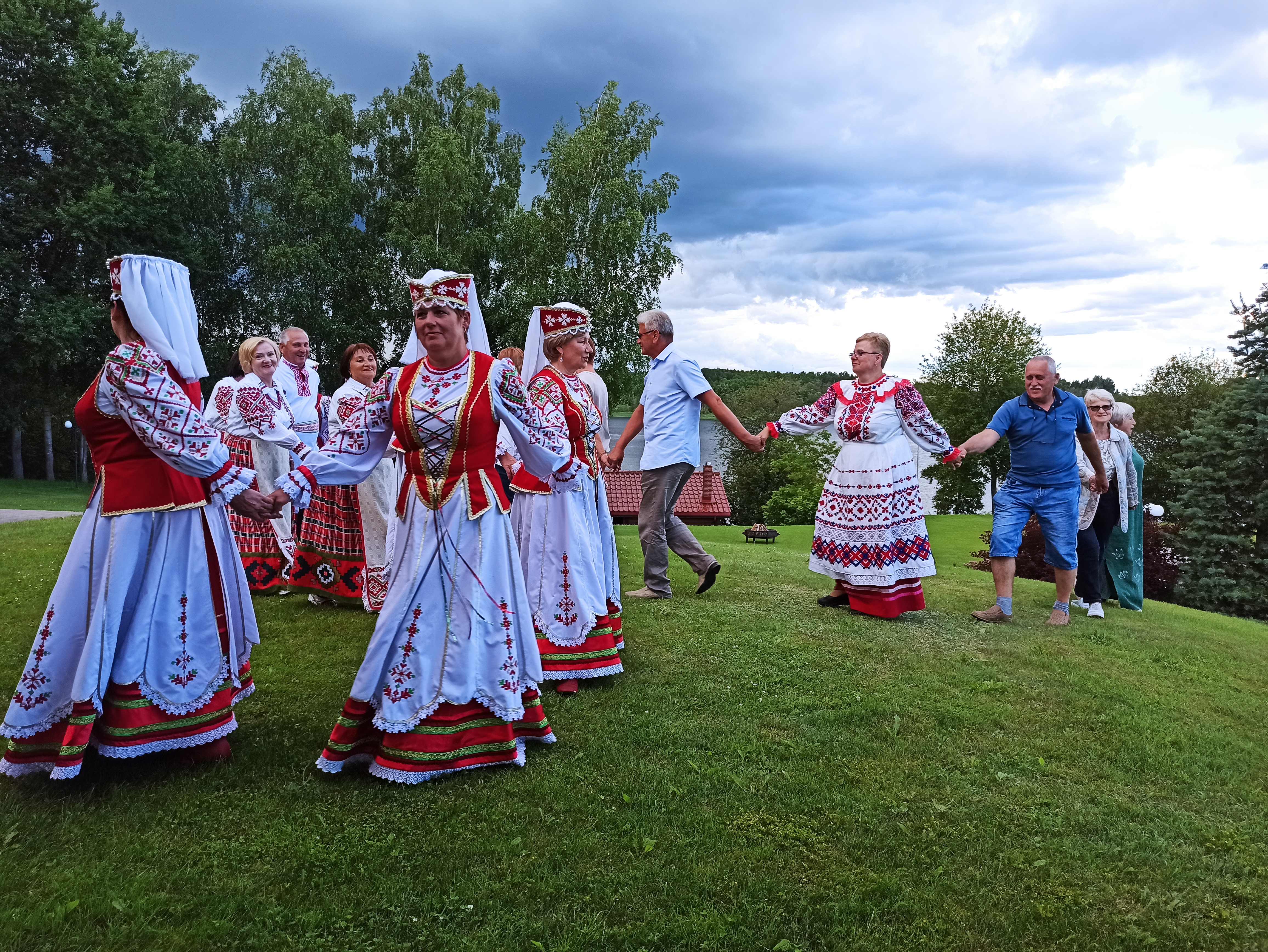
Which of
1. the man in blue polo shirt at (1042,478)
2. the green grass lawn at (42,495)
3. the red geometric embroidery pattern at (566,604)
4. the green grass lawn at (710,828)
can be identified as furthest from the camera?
the green grass lawn at (42,495)

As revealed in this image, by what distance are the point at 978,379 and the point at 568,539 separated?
47672 mm

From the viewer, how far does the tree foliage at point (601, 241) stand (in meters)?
29.7

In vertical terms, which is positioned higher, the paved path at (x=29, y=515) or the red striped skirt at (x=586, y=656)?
the paved path at (x=29, y=515)

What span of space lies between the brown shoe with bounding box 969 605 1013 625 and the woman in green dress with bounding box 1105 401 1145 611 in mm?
2060

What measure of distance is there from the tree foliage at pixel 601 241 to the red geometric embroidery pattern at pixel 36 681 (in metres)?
26.4

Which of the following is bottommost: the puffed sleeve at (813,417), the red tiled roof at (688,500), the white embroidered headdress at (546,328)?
the red tiled roof at (688,500)

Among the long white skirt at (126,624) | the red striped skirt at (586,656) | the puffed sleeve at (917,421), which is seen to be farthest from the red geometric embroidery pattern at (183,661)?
the puffed sleeve at (917,421)

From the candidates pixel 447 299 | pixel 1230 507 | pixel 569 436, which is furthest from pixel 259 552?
pixel 1230 507

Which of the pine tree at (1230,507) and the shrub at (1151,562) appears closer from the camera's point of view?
the pine tree at (1230,507)

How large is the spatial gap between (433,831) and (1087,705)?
3960 millimetres

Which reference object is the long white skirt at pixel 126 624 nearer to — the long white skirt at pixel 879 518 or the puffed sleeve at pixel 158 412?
the puffed sleeve at pixel 158 412

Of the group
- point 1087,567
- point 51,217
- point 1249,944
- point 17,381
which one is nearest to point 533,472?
point 1249,944

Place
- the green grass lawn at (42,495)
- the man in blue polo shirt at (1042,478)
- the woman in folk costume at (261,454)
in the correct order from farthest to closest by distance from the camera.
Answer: the green grass lawn at (42,495)
the man in blue polo shirt at (1042,478)
the woman in folk costume at (261,454)

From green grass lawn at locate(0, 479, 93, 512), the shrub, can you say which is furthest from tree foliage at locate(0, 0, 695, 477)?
the shrub
